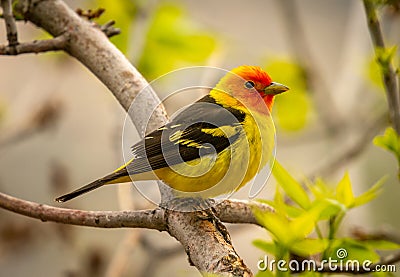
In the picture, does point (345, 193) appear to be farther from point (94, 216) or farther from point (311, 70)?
point (311, 70)

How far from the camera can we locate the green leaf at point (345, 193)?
25.9 inches

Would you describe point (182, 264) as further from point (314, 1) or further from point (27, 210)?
point (27, 210)

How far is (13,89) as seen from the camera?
7.34ft

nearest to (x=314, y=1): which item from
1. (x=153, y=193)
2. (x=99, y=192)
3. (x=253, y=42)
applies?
Result: (x=253, y=42)

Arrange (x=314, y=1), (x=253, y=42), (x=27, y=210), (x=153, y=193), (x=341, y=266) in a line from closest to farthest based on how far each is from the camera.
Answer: (x=341, y=266)
(x=27, y=210)
(x=153, y=193)
(x=253, y=42)
(x=314, y=1)

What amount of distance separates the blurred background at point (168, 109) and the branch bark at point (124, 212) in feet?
1.06

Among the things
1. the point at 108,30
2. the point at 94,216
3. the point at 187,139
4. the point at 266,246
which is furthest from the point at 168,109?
the point at 266,246

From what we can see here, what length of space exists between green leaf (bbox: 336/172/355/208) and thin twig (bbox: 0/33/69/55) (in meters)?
0.42

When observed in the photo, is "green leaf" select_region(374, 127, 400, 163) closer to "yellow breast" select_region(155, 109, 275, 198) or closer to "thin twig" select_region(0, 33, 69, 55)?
"yellow breast" select_region(155, 109, 275, 198)

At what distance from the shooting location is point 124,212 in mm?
667

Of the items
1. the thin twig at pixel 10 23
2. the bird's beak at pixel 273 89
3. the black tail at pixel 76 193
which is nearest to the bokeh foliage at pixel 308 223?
the bird's beak at pixel 273 89

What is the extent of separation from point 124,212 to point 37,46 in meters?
0.28

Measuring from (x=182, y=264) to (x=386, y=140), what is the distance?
173cm

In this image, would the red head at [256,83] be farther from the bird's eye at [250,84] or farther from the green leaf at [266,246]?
the green leaf at [266,246]
